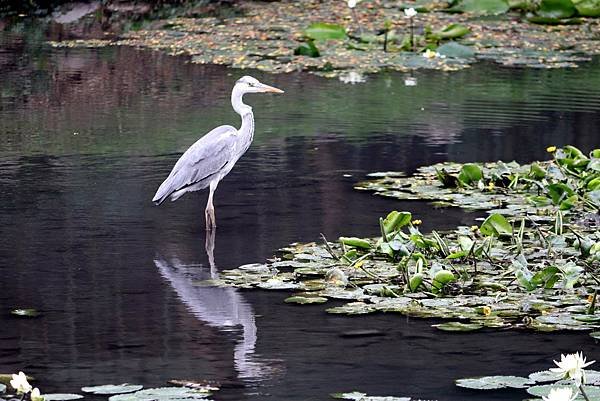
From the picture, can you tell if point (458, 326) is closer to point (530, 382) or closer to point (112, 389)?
point (530, 382)

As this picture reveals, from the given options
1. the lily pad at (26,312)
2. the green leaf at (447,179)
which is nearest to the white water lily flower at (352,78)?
the green leaf at (447,179)

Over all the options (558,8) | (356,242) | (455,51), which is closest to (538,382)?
(356,242)

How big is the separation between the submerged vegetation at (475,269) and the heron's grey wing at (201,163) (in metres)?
1.08

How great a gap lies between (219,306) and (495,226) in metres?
1.73

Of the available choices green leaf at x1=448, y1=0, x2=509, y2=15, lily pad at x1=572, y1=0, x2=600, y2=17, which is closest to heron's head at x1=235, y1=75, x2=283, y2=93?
lily pad at x1=572, y1=0, x2=600, y2=17

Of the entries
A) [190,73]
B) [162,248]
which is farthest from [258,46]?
[162,248]

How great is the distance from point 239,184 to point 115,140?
6.28 feet

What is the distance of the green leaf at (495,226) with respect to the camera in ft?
24.0

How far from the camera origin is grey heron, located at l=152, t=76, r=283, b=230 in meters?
8.28

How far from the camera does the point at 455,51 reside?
607 inches

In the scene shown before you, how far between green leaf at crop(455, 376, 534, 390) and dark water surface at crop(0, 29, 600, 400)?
4 cm

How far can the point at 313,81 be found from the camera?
14.0 metres

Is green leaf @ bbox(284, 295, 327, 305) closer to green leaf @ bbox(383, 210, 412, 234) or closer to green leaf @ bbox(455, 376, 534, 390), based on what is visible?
green leaf @ bbox(383, 210, 412, 234)

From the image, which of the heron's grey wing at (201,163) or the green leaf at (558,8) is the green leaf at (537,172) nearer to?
the heron's grey wing at (201,163)
